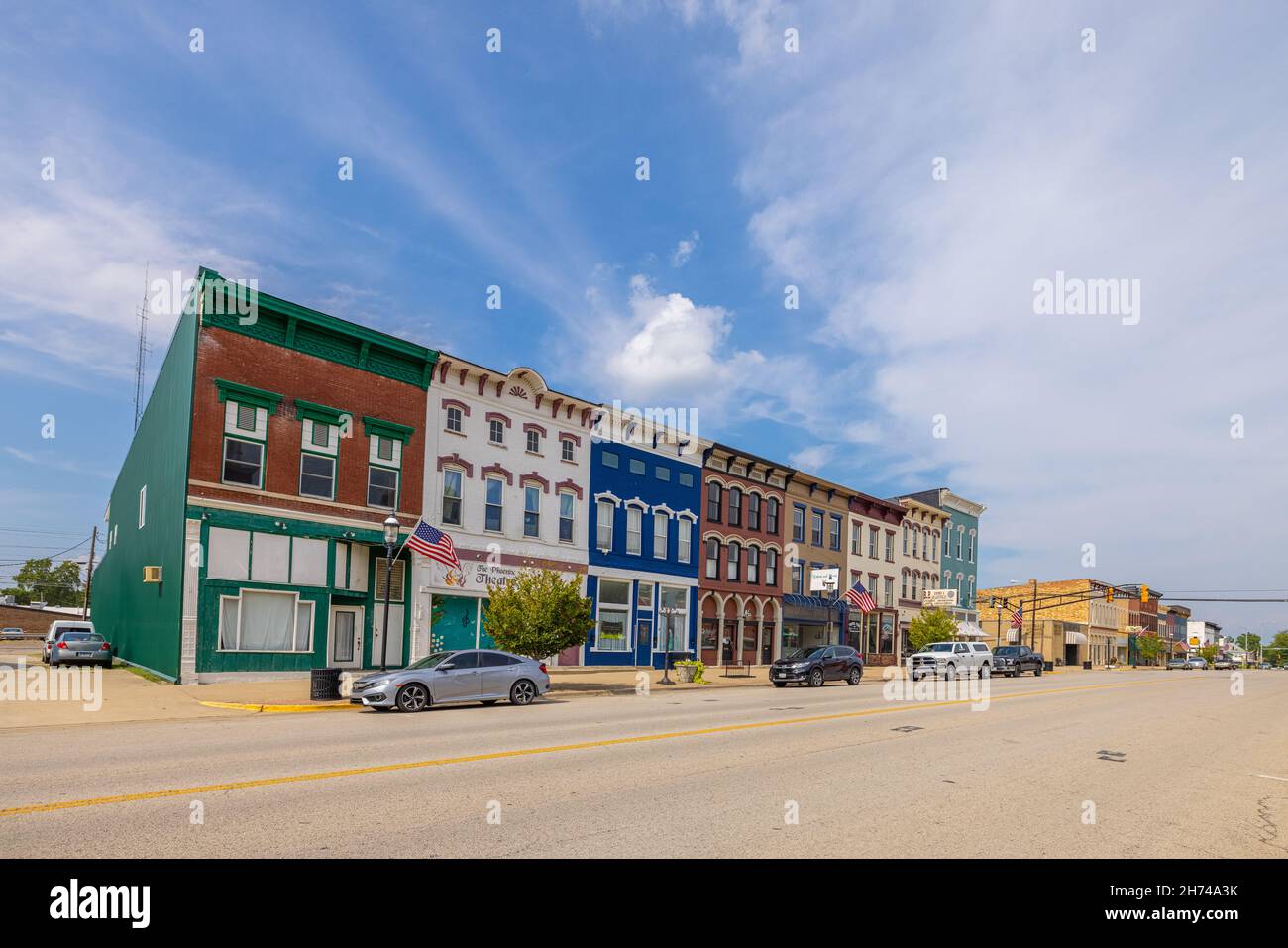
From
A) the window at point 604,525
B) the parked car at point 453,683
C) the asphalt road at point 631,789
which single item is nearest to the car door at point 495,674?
the parked car at point 453,683

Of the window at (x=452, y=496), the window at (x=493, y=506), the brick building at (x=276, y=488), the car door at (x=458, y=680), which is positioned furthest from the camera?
the window at (x=493, y=506)

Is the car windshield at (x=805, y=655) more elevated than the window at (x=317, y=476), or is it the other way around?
the window at (x=317, y=476)

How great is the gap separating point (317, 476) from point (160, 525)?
6.47 m

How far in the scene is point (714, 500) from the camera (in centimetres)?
4491

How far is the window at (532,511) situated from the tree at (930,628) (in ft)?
87.4

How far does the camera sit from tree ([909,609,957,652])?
51.8 metres

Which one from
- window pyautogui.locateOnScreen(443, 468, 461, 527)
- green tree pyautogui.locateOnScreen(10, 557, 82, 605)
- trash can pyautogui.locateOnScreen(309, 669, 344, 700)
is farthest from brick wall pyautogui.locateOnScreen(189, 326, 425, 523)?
green tree pyautogui.locateOnScreen(10, 557, 82, 605)

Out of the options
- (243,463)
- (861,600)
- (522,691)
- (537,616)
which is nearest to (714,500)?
(861,600)

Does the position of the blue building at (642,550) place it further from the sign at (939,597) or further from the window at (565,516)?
the sign at (939,597)

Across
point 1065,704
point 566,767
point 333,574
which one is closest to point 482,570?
point 333,574

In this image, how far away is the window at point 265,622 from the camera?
2641 centimetres

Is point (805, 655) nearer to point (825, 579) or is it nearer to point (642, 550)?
point (642, 550)

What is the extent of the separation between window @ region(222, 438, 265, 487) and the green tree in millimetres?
97700

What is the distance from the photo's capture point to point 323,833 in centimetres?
761
